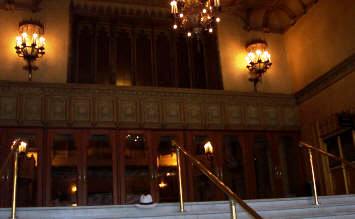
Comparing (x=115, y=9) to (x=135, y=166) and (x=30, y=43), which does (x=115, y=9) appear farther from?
(x=135, y=166)

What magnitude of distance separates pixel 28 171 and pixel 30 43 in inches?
116

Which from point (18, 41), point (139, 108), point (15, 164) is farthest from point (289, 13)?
point (15, 164)

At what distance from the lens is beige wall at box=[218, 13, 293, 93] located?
1252cm

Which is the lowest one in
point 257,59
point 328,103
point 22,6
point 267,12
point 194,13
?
point 328,103

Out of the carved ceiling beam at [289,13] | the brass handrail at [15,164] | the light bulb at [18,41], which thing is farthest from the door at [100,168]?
the carved ceiling beam at [289,13]

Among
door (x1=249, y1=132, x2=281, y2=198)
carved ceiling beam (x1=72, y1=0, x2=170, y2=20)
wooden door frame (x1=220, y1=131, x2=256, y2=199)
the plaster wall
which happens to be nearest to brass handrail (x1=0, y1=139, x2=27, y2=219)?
wooden door frame (x1=220, y1=131, x2=256, y2=199)

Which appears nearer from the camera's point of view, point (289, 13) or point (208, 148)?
point (208, 148)

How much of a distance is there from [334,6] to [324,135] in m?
3.12

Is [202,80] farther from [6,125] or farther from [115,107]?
[6,125]

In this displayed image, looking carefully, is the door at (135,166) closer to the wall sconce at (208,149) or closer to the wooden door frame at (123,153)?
the wooden door frame at (123,153)

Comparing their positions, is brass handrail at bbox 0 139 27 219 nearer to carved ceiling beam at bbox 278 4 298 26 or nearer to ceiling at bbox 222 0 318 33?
ceiling at bbox 222 0 318 33

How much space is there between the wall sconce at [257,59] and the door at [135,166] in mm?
3414

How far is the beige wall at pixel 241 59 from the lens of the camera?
12516mm

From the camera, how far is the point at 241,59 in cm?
1275
